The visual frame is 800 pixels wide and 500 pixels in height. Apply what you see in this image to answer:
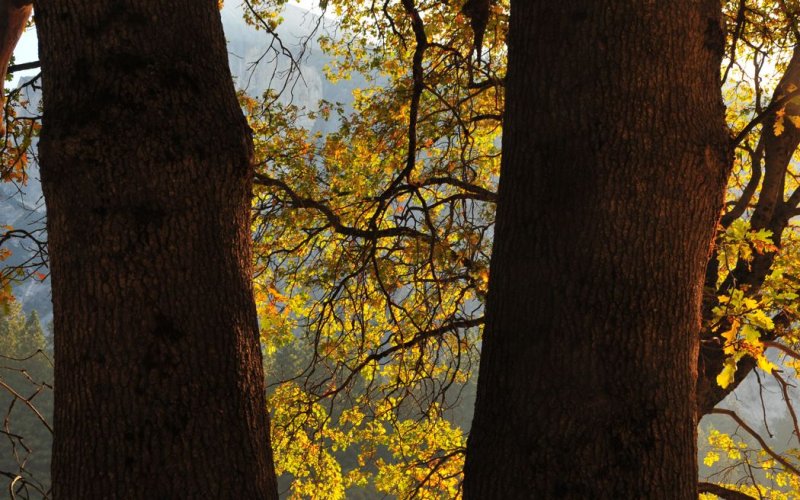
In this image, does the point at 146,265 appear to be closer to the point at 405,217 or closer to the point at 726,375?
the point at 726,375

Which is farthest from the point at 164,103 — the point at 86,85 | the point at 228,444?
the point at 228,444

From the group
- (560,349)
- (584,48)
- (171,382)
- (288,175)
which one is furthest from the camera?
(288,175)

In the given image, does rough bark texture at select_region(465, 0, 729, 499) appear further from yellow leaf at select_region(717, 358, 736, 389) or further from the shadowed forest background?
the shadowed forest background

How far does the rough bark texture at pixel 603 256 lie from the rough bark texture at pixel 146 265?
2.31 ft

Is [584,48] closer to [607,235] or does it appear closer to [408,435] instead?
[607,235]

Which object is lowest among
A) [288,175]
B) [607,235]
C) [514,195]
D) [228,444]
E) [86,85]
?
[228,444]

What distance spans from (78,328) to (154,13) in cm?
86

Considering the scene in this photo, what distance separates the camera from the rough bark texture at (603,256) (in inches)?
63.9

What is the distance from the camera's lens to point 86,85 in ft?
5.50

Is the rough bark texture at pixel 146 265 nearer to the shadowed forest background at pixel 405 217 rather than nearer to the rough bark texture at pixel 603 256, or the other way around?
the rough bark texture at pixel 603 256

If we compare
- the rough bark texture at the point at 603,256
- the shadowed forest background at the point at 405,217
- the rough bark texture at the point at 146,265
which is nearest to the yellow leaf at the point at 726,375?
the rough bark texture at the point at 603,256

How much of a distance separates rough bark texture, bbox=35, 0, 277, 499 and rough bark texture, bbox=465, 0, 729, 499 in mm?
705

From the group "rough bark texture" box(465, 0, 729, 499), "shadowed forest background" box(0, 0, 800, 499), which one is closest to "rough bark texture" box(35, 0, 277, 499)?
"rough bark texture" box(465, 0, 729, 499)

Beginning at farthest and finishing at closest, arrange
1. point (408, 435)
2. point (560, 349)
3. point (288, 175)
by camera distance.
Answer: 1. point (408, 435)
2. point (288, 175)
3. point (560, 349)
